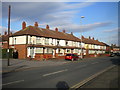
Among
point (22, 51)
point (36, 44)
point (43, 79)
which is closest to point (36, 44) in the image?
point (36, 44)

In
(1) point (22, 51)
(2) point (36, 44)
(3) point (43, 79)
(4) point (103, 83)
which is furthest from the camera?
(2) point (36, 44)

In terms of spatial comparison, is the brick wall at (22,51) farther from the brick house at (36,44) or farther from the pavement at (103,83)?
the pavement at (103,83)

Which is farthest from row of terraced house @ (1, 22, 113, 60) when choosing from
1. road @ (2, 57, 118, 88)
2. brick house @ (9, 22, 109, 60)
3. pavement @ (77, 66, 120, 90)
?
pavement @ (77, 66, 120, 90)

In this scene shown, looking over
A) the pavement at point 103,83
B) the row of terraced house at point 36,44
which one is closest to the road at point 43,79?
the pavement at point 103,83

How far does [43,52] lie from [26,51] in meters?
5.29

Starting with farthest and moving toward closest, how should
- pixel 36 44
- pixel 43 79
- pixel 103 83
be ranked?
pixel 36 44 < pixel 43 79 < pixel 103 83

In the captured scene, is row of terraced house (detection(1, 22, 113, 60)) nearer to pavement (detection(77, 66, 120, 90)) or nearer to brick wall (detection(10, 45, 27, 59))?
brick wall (detection(10, 45, 27, 59))

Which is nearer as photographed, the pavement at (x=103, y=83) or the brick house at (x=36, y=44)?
the pavement at (x=103, y=83)

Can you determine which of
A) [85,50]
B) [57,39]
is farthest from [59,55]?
[85,50]

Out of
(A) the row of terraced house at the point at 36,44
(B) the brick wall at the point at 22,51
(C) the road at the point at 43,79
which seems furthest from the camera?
(A) the row of terraced house at the point at 36,44

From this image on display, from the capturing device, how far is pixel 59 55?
1805 inches

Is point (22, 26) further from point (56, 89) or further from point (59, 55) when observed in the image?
point (56, 89)

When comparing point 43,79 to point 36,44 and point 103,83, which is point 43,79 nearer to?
point 103,83

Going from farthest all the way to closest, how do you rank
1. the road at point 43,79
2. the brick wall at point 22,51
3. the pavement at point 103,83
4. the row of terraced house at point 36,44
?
the row of terraced house at point 36,44 < the brick wall at point 22,51 < the road at point 43,79 < the pavement at point 103,83
